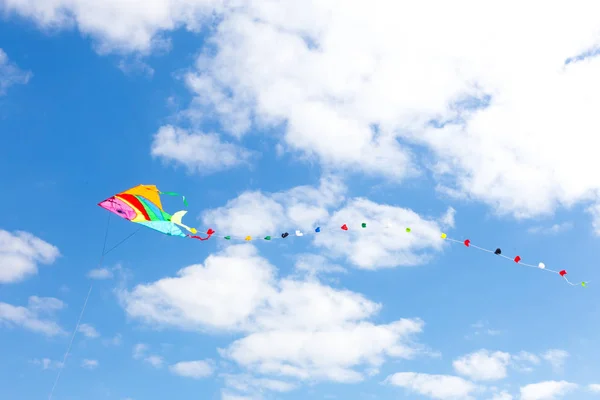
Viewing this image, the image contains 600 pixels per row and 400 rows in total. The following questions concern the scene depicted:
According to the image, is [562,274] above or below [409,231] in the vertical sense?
below

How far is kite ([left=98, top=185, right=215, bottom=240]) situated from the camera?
1432 inches

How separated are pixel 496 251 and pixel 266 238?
14.7 m

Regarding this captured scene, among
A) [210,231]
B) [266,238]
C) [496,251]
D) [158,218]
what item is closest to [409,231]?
[496,251]

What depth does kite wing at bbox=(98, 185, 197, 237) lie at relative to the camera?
36.4m

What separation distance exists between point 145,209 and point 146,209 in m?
0.06

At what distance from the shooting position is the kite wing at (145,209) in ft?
119

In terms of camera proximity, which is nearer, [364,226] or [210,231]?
[210,231]

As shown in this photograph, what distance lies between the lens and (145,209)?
3728cm

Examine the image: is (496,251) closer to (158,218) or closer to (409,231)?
(409,231)

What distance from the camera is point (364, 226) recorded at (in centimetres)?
4056

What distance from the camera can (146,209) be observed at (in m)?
37.3

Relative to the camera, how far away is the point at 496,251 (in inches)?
1558

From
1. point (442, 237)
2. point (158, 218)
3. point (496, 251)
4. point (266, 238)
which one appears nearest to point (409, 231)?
point (442, 237)

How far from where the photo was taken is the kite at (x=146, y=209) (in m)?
36.4
